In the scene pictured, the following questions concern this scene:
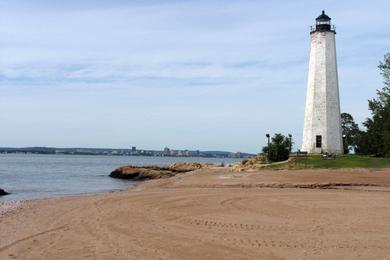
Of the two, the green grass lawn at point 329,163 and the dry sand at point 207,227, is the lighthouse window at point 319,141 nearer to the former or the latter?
the green grass lawn at point 329,163

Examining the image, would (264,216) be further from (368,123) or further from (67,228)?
(368,123)

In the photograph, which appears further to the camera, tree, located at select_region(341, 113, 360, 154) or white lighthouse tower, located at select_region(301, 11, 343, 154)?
tree, located at select_region(341, 113, 360, 154)

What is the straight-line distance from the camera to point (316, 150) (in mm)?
41219

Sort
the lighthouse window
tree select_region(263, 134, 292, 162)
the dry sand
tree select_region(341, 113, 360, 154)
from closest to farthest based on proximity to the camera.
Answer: the dry sand
tree select_region(263, 134, 292, 162)
the lighthouse window
tree select_region(341, 113, 360, 154)

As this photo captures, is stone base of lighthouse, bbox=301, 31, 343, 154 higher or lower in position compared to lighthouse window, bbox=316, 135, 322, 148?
higher

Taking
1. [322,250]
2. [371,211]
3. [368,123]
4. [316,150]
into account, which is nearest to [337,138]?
[316,150]

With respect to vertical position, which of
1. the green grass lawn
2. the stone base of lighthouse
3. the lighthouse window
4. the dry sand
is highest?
the stone base of lighthouse

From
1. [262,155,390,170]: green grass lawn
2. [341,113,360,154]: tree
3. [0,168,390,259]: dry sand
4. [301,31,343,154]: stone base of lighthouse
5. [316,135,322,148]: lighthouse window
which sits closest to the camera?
[0,168,390,259]: dry sand

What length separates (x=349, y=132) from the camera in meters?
60.4

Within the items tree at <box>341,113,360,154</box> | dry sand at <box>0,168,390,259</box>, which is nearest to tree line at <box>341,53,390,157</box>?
tree at <box>341,113,360,154</box>

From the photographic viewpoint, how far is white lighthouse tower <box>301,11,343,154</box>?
134 feet

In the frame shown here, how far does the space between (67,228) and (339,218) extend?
271 inches

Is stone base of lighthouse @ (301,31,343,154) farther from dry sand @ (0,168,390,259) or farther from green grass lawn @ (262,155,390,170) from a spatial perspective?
dry sand @ (0,168,390,259)

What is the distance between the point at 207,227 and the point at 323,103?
30083 millimetres
